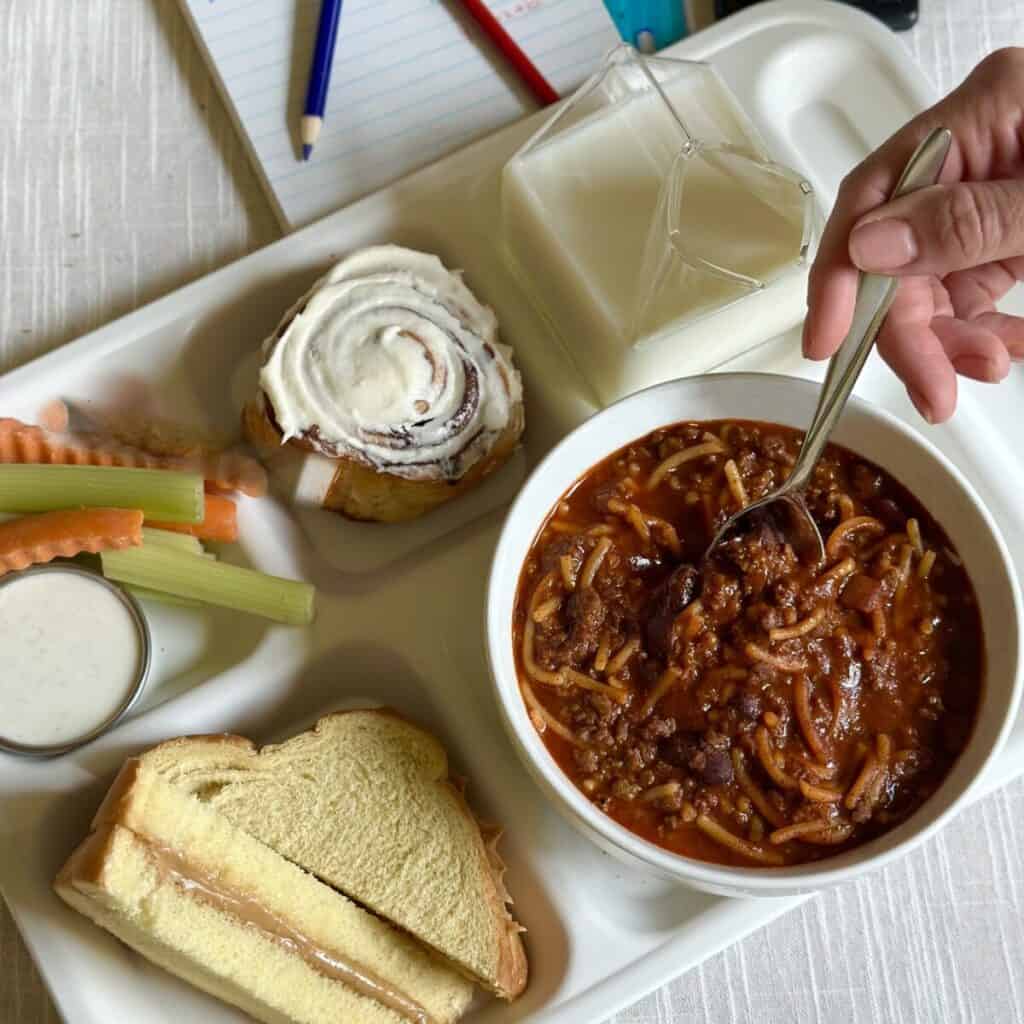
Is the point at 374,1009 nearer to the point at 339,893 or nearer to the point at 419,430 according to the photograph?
the point at 339,893

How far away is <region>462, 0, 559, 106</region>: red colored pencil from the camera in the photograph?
7.80ft

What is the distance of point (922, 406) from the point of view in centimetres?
194

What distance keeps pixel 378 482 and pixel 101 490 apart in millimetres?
483

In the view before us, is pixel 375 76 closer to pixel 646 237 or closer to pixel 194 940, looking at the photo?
pixel 646 237

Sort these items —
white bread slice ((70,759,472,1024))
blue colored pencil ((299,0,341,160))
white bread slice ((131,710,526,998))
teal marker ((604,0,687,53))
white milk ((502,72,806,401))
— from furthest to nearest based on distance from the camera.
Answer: teal marker ((604,0,687,53)) < blue colored pencil ((299,0,341,160)) < white milk ((502,72,806,401)) < white bread slice ((131,710,526,998)) < white bread slice ((70,759,472,1024))

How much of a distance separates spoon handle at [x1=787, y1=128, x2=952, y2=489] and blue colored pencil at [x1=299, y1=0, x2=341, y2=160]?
1.15 metres

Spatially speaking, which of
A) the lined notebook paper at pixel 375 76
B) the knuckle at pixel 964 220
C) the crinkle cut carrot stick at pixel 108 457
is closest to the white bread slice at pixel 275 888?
the crinkle cut carrot stick at pixel 108 457

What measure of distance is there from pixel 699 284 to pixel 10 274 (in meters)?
1.36

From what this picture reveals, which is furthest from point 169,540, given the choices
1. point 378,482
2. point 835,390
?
point 835,390

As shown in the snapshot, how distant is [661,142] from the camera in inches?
82.1

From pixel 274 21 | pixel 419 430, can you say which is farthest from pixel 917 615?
pixel 274 21

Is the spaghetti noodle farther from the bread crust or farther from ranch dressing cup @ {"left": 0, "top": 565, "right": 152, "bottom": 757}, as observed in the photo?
ranch dressing cup @ {"left": 0, "top": 565, "right": 152, "bottom": 757}

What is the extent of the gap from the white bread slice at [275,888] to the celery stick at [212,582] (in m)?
0.34

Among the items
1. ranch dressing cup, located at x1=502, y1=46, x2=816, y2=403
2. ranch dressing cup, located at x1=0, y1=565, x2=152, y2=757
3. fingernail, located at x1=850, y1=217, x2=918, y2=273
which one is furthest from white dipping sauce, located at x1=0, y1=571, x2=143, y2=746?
fingernail, located at x1=850, y1=217, x2=918, y2=273
